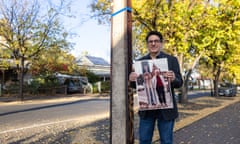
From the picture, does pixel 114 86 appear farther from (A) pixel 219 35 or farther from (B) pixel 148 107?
(A) pixel 219 35

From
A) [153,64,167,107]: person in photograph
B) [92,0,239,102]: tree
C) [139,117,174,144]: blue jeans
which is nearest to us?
[153,64,167,107]: person in photograph

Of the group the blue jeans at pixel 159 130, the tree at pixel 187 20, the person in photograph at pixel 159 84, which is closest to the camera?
Result: the person in photograph at pixel 159 84

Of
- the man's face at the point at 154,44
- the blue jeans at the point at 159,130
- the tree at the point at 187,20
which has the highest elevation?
the tree at the point at 187,20

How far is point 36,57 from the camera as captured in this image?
68.8 feet

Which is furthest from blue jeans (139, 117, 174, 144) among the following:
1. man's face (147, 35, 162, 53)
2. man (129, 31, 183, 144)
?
man's face (147, 35, 162, 53)

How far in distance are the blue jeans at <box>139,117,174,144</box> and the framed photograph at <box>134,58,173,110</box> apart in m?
0.26

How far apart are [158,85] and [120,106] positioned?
0.52m

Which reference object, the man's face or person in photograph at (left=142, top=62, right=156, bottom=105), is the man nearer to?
the man's face

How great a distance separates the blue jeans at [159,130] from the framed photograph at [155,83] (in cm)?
26

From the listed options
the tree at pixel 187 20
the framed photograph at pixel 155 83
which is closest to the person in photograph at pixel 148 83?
the framed photograph at pixel 155 83

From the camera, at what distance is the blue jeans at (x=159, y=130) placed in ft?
10.3

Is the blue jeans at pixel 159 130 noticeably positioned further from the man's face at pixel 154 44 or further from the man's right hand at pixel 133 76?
the man's face at pixel 154 44

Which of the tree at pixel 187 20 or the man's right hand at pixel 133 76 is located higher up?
the tree at pixel 187 20

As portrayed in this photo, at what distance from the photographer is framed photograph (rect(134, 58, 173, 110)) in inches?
117
